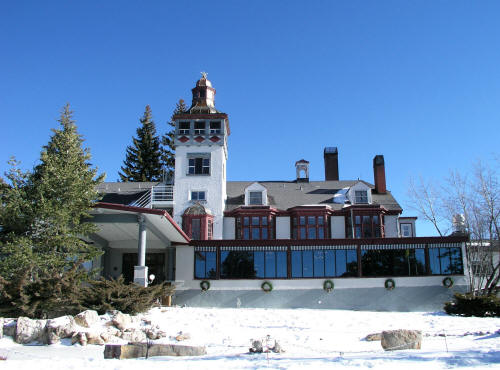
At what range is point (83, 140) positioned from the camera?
101ft

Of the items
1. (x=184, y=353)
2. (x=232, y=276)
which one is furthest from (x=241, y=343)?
(x=232, y=276)

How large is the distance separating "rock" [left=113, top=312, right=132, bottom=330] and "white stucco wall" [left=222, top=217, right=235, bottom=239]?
620 inches

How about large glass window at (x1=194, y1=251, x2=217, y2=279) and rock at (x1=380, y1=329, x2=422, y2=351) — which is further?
large glass window at (x1=194, y1=251, x2=217, y2=279)

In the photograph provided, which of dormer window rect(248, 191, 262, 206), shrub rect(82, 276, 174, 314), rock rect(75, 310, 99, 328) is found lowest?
rock rect(75, 310, 99, 328)

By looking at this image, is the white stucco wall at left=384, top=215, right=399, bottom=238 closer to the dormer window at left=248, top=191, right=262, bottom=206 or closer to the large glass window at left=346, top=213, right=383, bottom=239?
the large glass window at left=346, top=213, right=383, bottom=239

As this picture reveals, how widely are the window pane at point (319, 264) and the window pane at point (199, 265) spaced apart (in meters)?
6.10

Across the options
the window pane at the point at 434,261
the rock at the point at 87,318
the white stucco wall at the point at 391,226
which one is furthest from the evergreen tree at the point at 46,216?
the white stucco wall at the point at 391,226

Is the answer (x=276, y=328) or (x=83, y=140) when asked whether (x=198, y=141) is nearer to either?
(x=83, y=140)

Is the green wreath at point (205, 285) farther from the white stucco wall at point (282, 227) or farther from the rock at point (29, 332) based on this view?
the rock at point (29, 332)

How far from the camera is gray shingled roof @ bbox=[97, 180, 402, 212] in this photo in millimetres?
32156

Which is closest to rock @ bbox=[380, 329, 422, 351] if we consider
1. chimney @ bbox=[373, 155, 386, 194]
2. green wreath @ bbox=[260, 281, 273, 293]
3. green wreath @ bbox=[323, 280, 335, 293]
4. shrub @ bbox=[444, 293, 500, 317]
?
shrub @ bbox=[444, 293, 500, 317]

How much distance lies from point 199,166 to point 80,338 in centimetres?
1989

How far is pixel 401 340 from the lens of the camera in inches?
465

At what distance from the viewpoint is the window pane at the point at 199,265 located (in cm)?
2572
